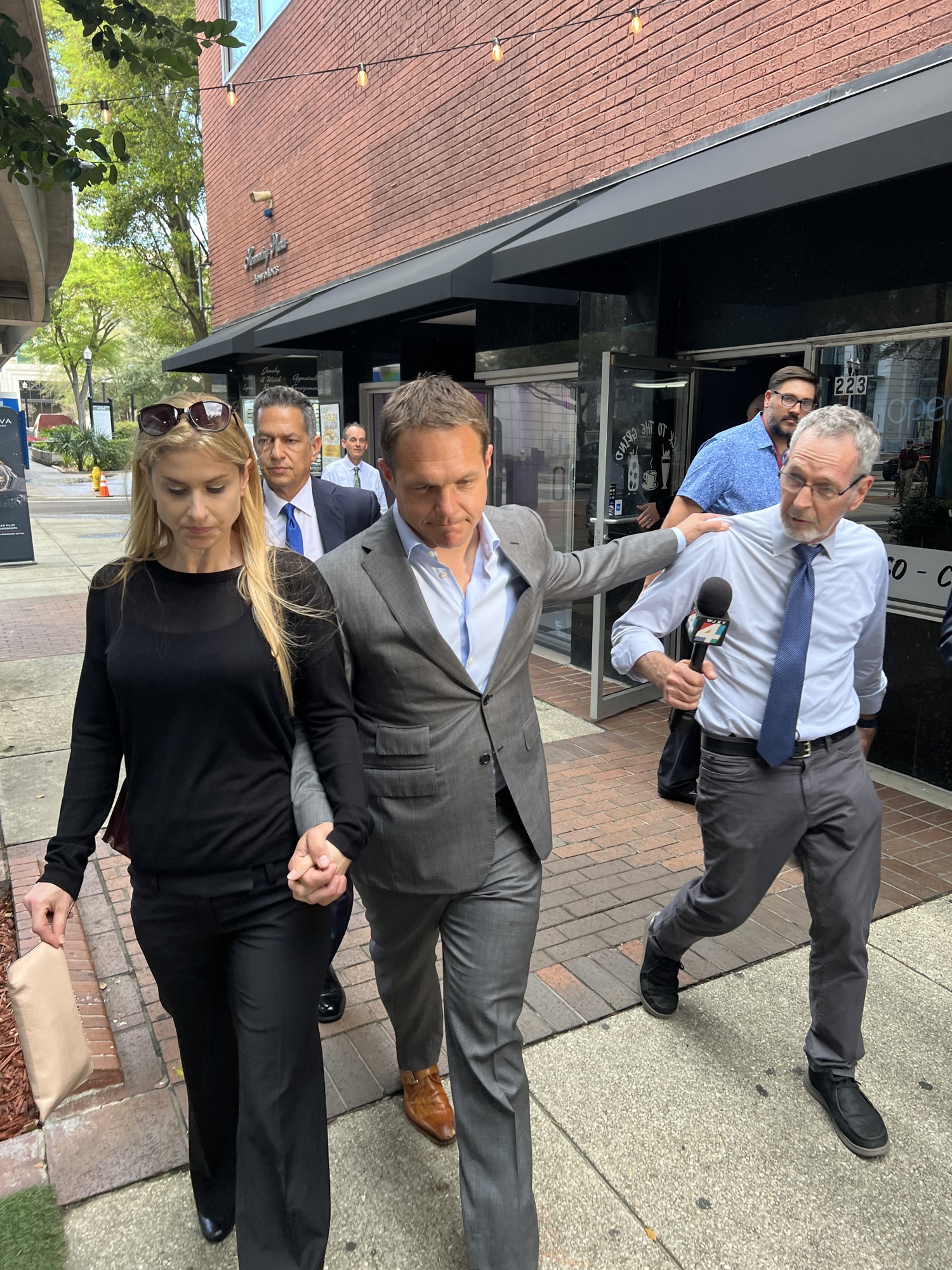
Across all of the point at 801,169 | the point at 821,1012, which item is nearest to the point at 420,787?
the point at 821,1012

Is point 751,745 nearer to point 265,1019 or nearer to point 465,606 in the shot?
point 465,606

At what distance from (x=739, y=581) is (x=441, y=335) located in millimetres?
9252

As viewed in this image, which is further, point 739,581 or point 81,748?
point 739,581

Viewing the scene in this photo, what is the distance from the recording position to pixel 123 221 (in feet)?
84.8

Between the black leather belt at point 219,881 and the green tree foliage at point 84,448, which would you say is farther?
the green tree foliage at point 84,448

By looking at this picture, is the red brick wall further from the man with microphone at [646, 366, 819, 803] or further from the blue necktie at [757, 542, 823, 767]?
the blue necktie at [757, 542, 823, 767]

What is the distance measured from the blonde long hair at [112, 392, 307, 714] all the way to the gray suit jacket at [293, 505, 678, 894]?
0.59 feet

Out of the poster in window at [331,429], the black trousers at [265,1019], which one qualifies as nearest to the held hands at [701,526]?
the black trousers at [265,1019]

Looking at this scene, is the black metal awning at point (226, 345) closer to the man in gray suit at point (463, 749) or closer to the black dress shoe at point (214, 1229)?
the man in gray suit at point (463, 749)

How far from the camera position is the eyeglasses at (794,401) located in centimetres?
442

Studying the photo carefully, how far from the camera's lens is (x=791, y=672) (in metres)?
2.70

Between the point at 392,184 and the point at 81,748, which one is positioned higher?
the point at 392,184

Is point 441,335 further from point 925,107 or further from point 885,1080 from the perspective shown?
point 885,1080

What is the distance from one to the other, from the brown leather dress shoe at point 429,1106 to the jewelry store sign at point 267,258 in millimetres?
13989
